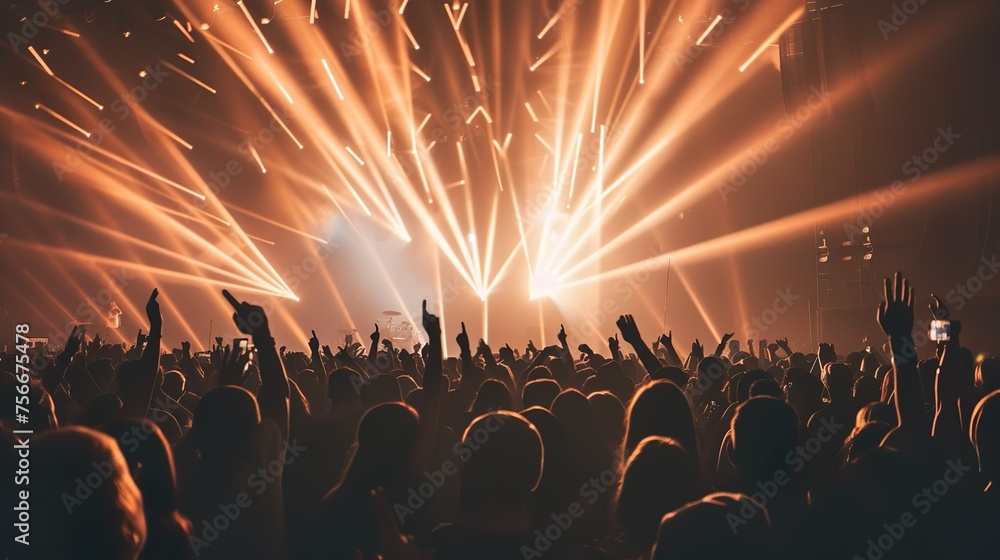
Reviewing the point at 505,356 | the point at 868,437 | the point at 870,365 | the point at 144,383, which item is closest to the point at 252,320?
the point at 144,383

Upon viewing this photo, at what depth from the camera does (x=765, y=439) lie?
2793 mm

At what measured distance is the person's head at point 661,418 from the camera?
3.19 m

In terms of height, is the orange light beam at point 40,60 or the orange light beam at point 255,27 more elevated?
the orange light beam at point 255,27

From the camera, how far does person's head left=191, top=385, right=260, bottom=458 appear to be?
262 centimetres

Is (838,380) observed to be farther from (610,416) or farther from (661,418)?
(661,418)

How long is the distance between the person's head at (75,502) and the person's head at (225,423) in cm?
110

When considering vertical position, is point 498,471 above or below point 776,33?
below

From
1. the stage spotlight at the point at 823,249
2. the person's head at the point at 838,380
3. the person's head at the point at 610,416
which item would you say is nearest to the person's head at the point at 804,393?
the person's head at the point at 838,380

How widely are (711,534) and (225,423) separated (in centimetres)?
177

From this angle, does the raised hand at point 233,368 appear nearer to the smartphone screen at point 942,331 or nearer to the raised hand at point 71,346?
the raised hand at point 71,346

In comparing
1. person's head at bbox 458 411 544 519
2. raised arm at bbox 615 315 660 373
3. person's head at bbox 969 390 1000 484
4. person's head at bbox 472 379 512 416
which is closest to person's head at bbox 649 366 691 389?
raised arm at bbox 615 315 660 373

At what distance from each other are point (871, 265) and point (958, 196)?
235 centimetres

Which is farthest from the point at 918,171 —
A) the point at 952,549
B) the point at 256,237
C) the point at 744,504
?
the point at 256,237

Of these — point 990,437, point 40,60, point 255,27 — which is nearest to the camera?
point 990,437
